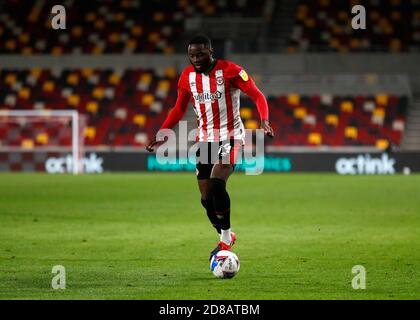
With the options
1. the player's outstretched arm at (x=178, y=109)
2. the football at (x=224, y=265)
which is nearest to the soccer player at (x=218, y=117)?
the player's outstretched arm at (x=178, y=109)

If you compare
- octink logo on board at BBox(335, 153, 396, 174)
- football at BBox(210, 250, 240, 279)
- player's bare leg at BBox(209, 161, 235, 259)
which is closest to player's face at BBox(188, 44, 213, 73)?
player's bare leg at BBox(209, 161, 235, 259)

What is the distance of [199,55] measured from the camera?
873cm

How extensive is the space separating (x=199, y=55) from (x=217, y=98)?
541 mm

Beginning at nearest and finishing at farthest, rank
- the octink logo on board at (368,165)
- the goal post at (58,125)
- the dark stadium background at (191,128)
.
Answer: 1. the dark stadium background at (191,128)
2. the octink logo on board at (368,165)
3. the goal post at (58,125)

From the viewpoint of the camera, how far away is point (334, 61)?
3234 cm

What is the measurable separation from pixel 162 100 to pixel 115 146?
2751mm

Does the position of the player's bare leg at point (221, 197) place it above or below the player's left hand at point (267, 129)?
below

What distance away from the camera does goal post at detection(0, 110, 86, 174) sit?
2914 centimetres

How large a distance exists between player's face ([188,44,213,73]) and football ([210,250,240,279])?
181 centimetres

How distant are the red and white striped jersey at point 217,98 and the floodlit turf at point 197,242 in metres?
1.32

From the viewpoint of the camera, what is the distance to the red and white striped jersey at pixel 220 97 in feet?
29.6

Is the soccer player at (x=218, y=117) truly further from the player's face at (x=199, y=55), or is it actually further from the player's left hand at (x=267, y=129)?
the player's left hand at (x=267, y=129)

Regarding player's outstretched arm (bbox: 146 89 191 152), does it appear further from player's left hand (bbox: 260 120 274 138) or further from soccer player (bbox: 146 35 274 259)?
player's left hand (bbox: 260 120 274 138)
